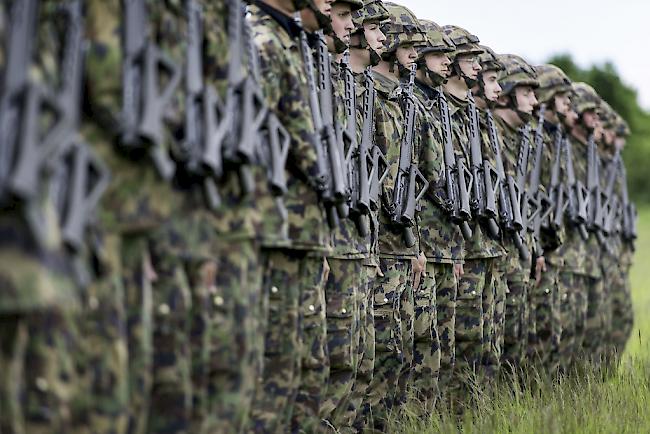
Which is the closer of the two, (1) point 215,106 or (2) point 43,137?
(2) point 43,137

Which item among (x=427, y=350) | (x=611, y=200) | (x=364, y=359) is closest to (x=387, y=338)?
(x=364, y=359)

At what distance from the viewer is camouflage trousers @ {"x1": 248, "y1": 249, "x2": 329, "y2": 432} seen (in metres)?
5.79

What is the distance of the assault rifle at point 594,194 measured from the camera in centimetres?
1203

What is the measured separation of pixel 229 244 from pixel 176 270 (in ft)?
1.16

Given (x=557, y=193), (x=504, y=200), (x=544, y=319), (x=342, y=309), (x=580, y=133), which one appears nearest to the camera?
(x=342, y=309)

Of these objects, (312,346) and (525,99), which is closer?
(312,346)

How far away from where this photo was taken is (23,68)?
3879mm

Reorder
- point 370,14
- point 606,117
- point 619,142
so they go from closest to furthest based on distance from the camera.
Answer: point 370,14 → point 606,117 → point 619,142

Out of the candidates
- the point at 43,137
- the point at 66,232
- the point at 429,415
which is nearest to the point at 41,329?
the point at 66,232

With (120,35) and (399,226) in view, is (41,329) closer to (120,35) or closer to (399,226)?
(120,35)

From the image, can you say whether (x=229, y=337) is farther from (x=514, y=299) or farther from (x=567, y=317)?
(x=567, y=317)

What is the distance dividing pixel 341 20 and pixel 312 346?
1942 millimetres

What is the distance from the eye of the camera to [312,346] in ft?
20.3

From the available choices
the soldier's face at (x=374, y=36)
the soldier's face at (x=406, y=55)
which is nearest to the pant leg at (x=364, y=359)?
the soldier's face at (x=374, y=36)
